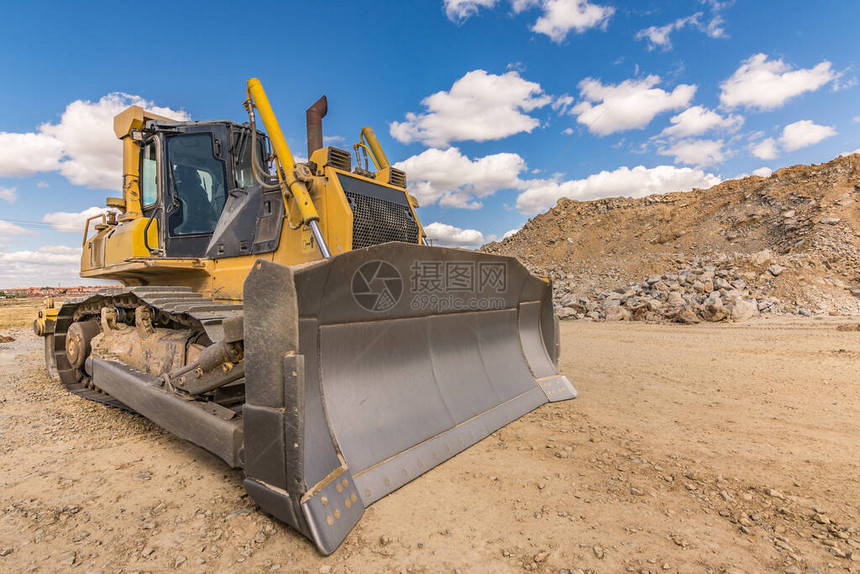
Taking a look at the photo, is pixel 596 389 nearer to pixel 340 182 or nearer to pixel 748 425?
pixel 748 425

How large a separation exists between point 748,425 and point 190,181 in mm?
5182

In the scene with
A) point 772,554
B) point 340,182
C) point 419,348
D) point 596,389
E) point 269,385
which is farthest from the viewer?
point 596,389

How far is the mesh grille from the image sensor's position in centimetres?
358

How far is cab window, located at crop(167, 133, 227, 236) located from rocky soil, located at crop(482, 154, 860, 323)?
9702 mm

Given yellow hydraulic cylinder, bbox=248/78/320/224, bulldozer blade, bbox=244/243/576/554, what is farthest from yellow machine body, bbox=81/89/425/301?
bulldozer blade, bbox=244/243/576/554

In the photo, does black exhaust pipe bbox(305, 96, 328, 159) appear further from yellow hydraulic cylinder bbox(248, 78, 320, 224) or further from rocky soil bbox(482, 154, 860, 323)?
rocky soil bbox(482, 154, 860, 323)

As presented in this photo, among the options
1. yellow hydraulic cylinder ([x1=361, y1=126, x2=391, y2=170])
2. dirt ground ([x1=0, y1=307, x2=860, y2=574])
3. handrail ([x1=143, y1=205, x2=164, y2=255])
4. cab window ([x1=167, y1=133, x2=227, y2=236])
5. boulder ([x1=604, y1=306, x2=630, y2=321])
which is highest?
yellow hydraulic cylinder ([x1=361, y1=126, x2=391, y2=170])

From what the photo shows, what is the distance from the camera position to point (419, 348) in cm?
303

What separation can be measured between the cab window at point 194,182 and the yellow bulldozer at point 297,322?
0.01 meters

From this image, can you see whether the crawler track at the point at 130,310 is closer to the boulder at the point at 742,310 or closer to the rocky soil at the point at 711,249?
the rocky soil at the point at 711,249

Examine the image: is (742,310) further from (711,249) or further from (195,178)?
(195,178)

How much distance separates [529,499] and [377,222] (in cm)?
239

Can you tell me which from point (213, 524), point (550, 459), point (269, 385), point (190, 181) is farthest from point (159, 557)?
point (190, 181)

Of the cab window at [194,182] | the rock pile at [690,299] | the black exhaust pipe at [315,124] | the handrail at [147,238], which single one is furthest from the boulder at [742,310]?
the handrail at [147,238]
